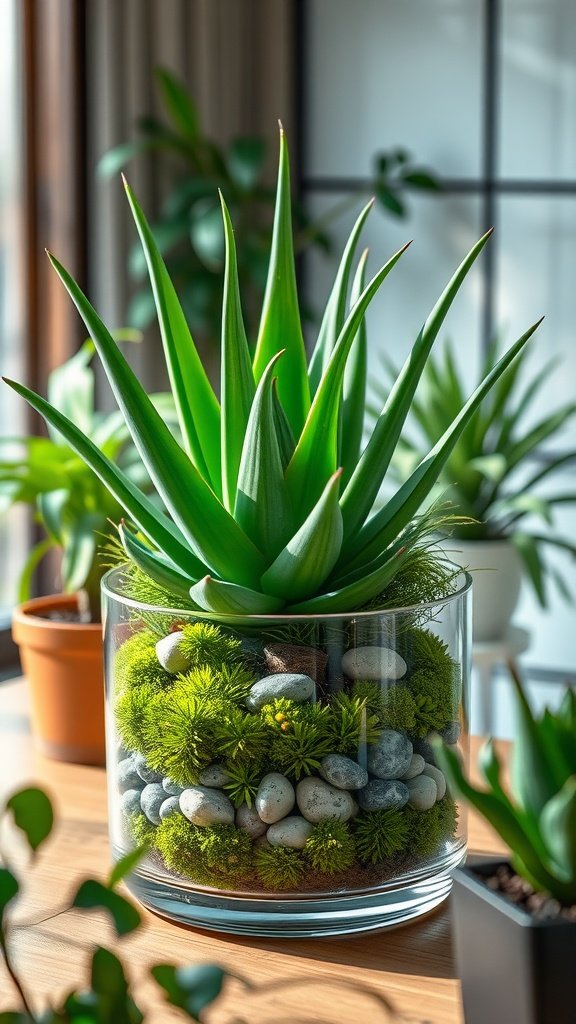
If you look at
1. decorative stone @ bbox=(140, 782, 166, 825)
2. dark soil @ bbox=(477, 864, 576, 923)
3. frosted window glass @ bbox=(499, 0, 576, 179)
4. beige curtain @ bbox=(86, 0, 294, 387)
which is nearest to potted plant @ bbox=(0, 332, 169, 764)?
decorative stone @ bbox=(140, 782, 166, 825)

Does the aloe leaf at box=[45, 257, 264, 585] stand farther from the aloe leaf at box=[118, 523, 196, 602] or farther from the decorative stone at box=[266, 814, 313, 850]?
the decorative stone at box=[266, 814, 313, 850]

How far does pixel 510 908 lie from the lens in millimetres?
494

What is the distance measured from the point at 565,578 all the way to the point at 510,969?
2.39 metres

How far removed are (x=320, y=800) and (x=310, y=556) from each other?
0.42 feet

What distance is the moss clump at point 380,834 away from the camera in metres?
0.65

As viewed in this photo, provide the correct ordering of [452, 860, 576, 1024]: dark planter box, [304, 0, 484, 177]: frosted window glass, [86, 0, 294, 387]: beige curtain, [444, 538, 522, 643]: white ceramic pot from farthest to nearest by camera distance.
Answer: [304, 0, 484, 177]: frosted window glass, [86, 0, 294, 387]: beige curtain, [444, 538, 522, 643]: white ceramic pot, [452, 860, 576, 1024]: dark planter box

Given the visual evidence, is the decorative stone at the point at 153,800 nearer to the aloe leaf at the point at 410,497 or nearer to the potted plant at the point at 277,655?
the potted plant at the point at 277,655

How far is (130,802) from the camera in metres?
0.69

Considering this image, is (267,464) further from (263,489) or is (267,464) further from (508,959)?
(508,959)

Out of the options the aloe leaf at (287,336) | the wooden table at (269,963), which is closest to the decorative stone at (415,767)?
the wooden table at (269,963)

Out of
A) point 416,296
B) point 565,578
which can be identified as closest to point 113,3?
point 416,296

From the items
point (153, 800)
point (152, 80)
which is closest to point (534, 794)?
point (153, 800)

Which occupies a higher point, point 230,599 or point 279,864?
point 230,599

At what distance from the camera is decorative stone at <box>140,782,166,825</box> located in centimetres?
67
